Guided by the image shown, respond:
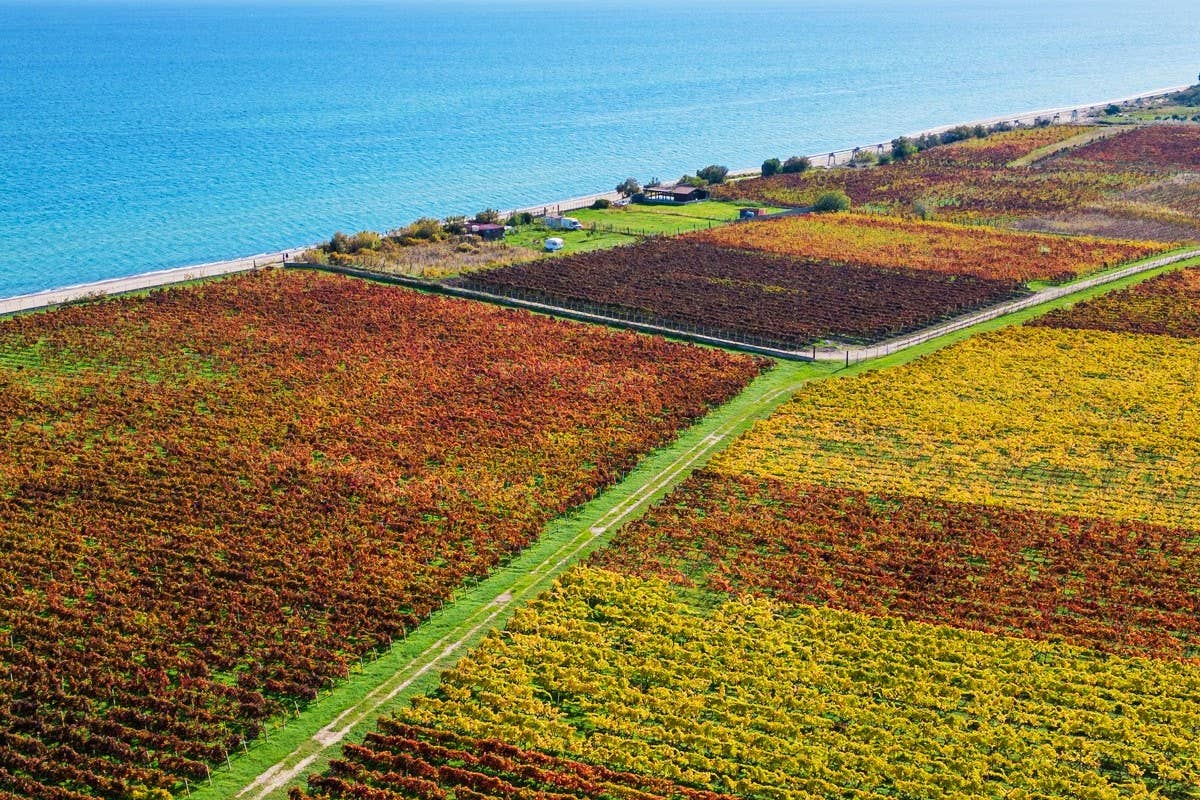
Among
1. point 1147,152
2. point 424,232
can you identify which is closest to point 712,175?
point 424,232

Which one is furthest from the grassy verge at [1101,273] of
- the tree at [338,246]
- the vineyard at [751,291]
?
the tree at [338,246]

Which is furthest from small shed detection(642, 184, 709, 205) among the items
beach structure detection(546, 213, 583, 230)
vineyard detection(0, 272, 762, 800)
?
vineyard detection(0, 272, 762, 800)

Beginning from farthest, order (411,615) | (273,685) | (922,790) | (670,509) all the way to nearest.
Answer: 1. (670,509)
2. (411,615)
3. (273,685)
4. (922,790)

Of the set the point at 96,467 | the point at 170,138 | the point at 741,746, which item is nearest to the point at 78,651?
the point at 96,467

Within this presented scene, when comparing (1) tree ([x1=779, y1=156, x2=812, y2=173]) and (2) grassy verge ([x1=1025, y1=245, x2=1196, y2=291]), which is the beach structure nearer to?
(2) grassy verge ([x1=1025, y1=245, x2=1196, y2=291])

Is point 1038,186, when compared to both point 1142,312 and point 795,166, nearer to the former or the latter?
point 795,166

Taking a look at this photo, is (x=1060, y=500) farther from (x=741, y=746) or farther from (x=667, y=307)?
(x=667, y=307)

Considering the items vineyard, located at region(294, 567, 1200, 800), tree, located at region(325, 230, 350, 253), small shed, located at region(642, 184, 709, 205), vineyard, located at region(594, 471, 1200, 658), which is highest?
small shed, located at region(642, 184, 709, 205)
